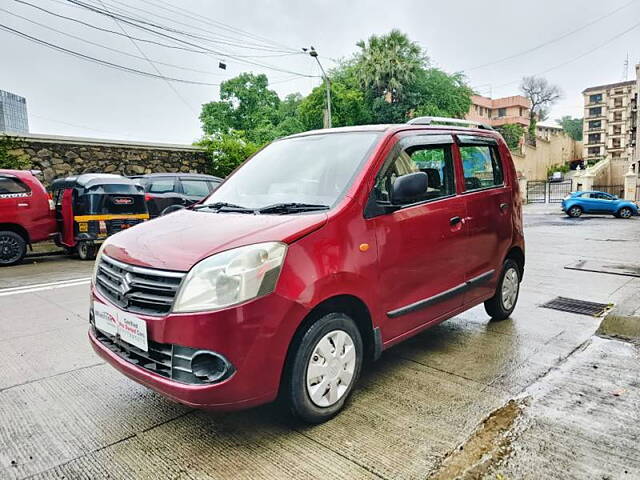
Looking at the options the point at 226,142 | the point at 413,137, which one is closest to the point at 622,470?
the point at 413,137

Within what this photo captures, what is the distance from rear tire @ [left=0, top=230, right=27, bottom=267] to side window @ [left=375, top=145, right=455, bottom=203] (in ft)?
28.2

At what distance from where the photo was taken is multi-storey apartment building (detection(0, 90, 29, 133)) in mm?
12671

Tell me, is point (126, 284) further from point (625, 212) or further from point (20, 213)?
point (625, 212)

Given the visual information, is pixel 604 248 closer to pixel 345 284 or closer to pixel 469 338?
pixel 469 338

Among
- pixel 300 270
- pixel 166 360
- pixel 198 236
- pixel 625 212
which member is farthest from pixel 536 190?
pixel 166 360

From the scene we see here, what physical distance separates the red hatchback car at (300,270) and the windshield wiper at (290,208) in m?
0.01

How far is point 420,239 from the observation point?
10.5ft

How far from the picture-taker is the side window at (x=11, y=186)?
28.8 ft

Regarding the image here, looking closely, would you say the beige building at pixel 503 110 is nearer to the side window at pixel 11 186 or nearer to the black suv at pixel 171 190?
the black suv at pixel 171 190

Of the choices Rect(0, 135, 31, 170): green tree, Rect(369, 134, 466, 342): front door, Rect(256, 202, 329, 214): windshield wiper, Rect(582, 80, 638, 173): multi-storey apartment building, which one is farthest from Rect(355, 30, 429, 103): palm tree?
Rect(582, 80, 638, 173): multi-storey apartment building

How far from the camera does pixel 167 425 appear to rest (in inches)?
107

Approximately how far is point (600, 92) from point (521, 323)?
294 feet

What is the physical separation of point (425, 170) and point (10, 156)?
40.2ft

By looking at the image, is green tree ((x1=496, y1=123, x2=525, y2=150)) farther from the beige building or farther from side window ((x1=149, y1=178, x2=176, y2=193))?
side window ((x1=149, y1=178, x2=176, y2=193))
